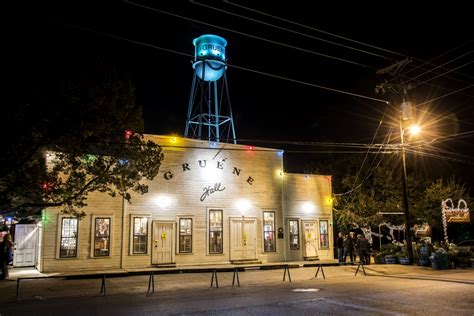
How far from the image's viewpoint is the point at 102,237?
21328mm

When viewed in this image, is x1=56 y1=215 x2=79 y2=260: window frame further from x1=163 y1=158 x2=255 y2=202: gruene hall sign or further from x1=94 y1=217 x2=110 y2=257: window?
x1=163 y1=158 x2=255 y2=202: gruene hall sign

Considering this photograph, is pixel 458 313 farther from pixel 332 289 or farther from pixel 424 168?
pixel 424 168

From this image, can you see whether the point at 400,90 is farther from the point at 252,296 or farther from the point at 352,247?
the point at 252,296

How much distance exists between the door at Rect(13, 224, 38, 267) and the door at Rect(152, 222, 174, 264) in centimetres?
637

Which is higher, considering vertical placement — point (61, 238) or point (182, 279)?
point (61, 238)

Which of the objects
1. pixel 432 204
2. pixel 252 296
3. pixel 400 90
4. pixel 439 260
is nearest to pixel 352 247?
pixel 439 260

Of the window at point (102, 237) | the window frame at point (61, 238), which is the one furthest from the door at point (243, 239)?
the window frame at point (61, 238)

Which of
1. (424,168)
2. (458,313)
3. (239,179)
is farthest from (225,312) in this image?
(424,168)

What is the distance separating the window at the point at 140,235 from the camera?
22.0m

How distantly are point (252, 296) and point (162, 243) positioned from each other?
10.2 meters

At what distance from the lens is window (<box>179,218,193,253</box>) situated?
76.1ft

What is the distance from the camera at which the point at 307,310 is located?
35.6 ft

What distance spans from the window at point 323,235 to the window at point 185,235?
8.96 m

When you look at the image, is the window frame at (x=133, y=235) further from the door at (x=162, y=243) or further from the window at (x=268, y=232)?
the window at (x=268, y=232)
